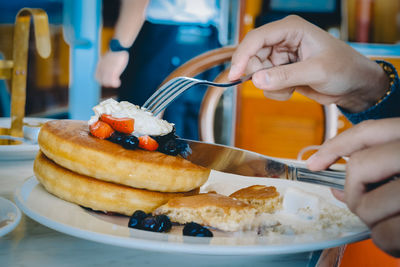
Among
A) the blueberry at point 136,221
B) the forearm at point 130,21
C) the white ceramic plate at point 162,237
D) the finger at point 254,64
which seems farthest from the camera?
the forearm at point 130,21

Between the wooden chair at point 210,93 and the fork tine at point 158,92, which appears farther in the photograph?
the wooden chair at point 210,93

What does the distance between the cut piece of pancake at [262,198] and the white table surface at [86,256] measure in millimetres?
174

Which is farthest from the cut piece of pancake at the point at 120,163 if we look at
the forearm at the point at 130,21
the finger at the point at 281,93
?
the forearm at the point at 130,21

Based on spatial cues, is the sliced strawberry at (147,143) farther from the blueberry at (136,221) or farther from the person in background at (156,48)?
the person in background at (156,48)

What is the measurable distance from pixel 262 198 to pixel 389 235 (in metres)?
0.28

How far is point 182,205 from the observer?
647mm

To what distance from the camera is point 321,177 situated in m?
0.69

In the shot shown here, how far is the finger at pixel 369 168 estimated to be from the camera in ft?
1.77

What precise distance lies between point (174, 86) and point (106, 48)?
9.73 feet

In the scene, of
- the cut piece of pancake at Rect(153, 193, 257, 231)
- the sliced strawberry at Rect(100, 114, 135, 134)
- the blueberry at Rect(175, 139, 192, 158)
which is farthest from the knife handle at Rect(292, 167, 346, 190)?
the sliced strawberry at Rect(100, 114, 135, 134)

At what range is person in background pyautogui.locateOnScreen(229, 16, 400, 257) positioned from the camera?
524 millimetres

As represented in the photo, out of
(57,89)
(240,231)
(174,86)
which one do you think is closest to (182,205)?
(240,231)

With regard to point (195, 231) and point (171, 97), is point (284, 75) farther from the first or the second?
point (195, 231)

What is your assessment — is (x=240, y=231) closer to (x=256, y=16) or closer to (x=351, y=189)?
(x=351, y=189)
